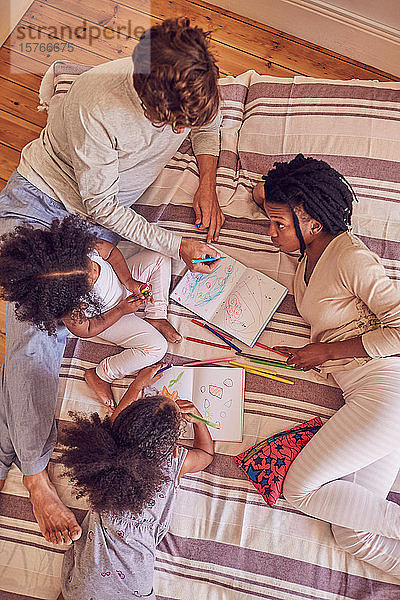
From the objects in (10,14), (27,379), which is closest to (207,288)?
(27,379)

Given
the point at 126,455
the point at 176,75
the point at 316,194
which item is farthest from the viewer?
the point at 316,194

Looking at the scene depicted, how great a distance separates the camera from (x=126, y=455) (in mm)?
1208

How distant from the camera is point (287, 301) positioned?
1.58 m

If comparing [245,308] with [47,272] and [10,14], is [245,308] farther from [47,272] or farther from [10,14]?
[10,14]

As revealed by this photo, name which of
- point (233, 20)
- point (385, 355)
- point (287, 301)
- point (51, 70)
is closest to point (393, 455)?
point (385, 355)

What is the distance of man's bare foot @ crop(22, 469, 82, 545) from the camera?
136cm

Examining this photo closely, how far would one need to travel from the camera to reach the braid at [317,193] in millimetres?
1353

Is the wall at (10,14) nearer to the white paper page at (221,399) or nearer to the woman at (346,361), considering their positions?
the woman at (346,361)

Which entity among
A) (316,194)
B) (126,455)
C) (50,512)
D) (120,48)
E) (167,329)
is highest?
(120,48)

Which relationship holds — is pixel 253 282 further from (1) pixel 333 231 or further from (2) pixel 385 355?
(2) pixel 385 355

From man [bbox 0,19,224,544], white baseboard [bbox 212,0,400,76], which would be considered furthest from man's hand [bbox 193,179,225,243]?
white baseboard [bbox 212,0,400,76]

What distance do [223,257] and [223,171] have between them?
28cm

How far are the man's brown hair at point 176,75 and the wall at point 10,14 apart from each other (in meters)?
1.24

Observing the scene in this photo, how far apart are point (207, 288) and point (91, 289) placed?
356 mm
